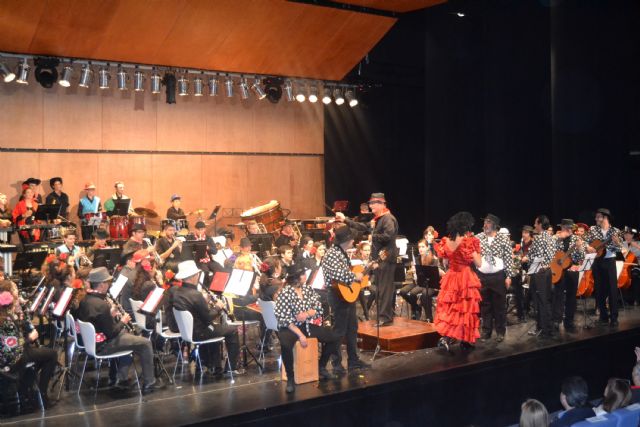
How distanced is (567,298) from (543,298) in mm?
1008

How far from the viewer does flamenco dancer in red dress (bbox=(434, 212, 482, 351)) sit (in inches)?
324

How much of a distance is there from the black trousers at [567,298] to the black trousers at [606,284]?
0.54m

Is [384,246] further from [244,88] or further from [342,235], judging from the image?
[244,88]

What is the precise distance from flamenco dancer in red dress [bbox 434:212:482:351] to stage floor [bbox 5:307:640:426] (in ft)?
1.12

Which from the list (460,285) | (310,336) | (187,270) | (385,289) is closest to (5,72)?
(187,270)

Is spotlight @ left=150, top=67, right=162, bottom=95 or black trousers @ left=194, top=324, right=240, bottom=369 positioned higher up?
spotlight @ left=150, top=67, right=162, bottom=95

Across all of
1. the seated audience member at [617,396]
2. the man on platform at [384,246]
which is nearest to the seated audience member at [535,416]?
the seated audience member at [617,396]

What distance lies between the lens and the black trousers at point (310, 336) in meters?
7.25

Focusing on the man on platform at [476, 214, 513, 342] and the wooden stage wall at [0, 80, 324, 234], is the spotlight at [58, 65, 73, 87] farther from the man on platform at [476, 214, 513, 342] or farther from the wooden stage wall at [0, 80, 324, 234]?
the man on platform at [476, 214, 513, 342]

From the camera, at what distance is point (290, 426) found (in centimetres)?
680

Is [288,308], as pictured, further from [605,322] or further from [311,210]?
[311,210]

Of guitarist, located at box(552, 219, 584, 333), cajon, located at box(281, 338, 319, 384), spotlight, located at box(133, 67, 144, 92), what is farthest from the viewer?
spotlight, located at box(133, 67, 144, 92)

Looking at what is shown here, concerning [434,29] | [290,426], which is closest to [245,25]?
[434,29]

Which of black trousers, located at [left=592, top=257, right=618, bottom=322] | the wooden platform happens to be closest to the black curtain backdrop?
black trousers, located at [left=592, top=257, right=618, bottom=322]
